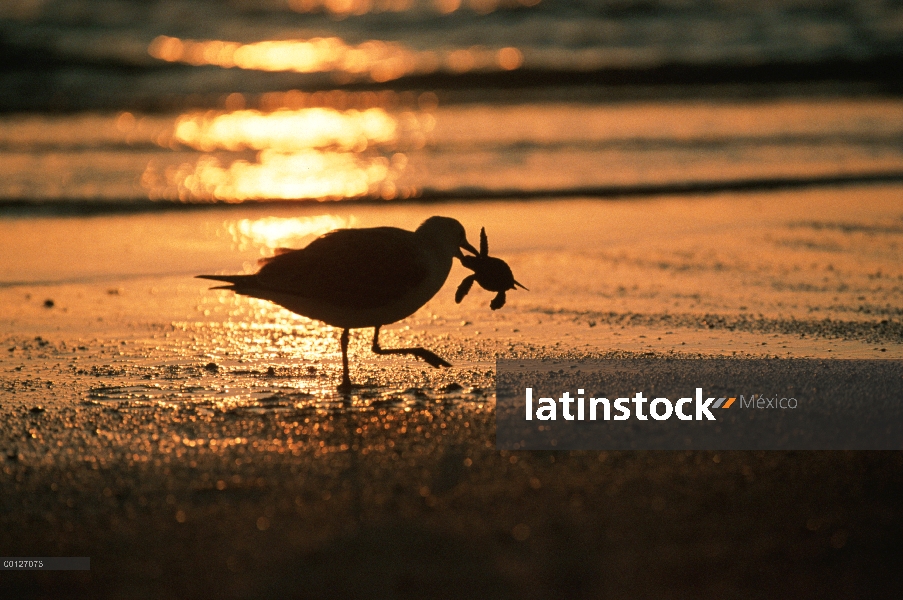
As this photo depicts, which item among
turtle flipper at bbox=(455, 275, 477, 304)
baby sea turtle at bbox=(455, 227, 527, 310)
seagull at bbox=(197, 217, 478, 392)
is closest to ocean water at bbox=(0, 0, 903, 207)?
baby sea turtle at bbox=(455, 227, 527, 310)

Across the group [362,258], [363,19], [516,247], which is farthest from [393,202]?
[363,19]

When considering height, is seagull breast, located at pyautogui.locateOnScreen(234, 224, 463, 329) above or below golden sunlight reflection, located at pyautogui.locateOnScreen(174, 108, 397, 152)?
below

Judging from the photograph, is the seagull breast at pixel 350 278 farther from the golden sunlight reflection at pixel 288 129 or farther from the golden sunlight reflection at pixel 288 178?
the golden sunlight reflection at pixel 288 129

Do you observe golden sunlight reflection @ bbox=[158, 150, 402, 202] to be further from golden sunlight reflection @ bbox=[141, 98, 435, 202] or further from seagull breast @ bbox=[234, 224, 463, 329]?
seagull breast @ bbox=[234, 224, 463, 329]

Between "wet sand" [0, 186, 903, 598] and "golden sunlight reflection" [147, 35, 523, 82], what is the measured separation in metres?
14.5

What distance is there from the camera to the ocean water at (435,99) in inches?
489

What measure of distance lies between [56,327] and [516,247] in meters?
3.84

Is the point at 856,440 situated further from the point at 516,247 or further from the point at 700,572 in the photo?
the point at 516,247

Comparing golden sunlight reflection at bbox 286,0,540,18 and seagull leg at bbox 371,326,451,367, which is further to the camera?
golden sunlight reflection at bbox 286,0,540,18

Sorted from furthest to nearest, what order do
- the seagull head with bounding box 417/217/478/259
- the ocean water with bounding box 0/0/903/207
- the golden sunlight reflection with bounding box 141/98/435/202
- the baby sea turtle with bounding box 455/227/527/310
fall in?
the ocean water with bounding box 0/0/903/207 → the golden sunlight reflection with bounding box 141/98/435/202 → the baby sea turtle with bounding box 455/227/527/310 → the seagull head with bounding box 417/217/478/259

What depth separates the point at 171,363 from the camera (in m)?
6.07

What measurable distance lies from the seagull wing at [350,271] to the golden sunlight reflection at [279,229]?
3.61 m

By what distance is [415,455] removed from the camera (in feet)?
14.9

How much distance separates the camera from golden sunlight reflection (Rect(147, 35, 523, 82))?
2277cm
